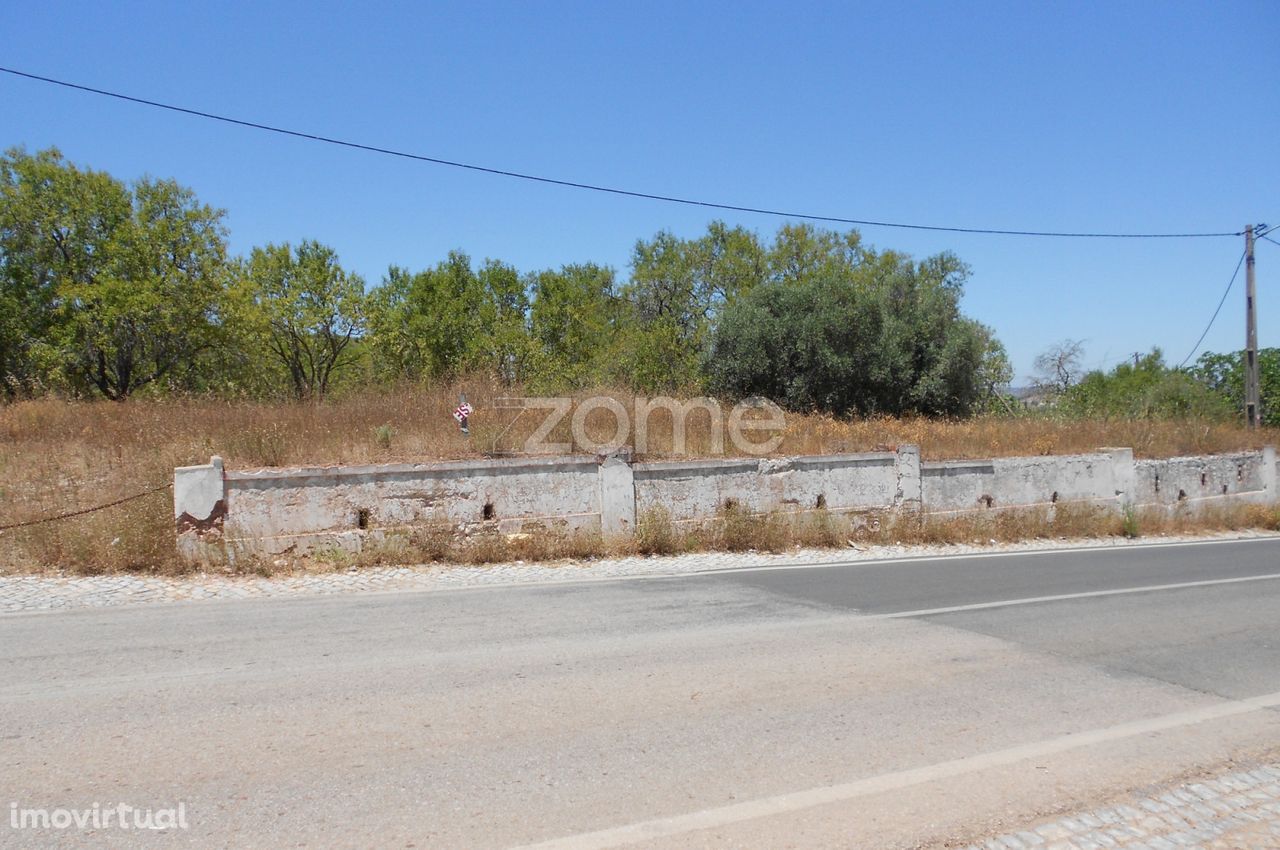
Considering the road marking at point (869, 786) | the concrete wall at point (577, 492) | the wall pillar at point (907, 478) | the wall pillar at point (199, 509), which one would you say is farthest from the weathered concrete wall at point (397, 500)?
the road marking at point (869, 786)

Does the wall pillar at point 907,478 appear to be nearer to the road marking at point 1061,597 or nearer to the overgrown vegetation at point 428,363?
→ the overgrown vegetation at point 428,363

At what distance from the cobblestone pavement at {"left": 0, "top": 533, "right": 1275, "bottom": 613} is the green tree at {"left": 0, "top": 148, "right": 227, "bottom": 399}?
23132 mm

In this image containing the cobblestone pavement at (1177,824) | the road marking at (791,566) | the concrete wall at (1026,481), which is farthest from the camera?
the concrete wall at (1026,481)

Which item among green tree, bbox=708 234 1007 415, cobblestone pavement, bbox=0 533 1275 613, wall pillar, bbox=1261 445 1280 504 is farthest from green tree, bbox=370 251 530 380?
Result: wall pillar, bbox=1261 445 1280 504

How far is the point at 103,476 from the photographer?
37.7 ft

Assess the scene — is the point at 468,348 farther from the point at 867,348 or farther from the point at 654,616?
the point at 654,616

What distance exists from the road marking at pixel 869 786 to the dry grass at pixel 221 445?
7451 mm

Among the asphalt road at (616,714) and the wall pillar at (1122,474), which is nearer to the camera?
the asphalt road at (616,714)

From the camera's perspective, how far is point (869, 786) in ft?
13.5

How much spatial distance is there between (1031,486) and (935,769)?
13028 mm

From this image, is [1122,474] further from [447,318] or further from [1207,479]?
[447,318]

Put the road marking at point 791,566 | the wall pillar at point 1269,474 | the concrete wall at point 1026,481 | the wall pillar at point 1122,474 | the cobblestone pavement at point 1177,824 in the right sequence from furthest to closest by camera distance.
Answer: the wall pillar at point 1269,474 < the wall pillar at point 1122,474 < the concrete wall at point 1026,481 < the road marking at point 791,566 < the cobblestone pavement at point 1177,824

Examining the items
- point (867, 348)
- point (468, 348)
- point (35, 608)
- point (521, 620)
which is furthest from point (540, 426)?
point (468, 348)

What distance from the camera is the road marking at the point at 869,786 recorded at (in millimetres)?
3559
